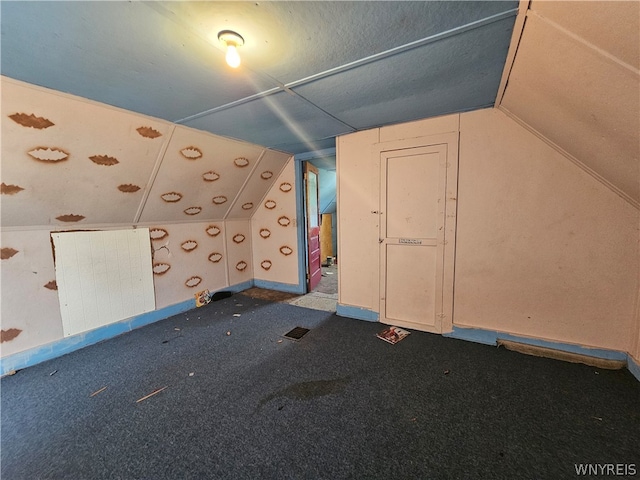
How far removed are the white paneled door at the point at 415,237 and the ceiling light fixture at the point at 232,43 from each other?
1.76 metres

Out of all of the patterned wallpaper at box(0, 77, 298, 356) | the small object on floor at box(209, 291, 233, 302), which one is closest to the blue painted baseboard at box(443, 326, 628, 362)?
the small object on floor at box(209, 291, 233, 302)

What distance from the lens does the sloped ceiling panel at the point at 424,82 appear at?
130 cm

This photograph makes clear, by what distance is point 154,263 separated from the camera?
2.96m

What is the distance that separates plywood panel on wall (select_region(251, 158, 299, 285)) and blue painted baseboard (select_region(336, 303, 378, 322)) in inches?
43.7

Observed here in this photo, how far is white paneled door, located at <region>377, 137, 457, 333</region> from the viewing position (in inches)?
94.8

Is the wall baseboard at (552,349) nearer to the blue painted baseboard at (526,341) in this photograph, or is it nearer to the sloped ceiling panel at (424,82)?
the blue painted baseboard at (526,341)

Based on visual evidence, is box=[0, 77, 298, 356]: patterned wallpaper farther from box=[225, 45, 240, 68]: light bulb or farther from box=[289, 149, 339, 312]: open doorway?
box=[225, 45, 240, 68]: light bulb

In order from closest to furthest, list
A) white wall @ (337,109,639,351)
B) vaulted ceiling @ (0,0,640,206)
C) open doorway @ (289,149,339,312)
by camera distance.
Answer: vaulted ceiling @ (0,0,640,206) → white wall @ (337,109,639,351) → open doorway @ (289,149,339,312)

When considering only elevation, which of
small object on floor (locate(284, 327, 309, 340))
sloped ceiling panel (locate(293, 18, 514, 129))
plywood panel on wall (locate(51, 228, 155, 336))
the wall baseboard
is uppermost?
sloped ceiling panel (locate(293, 18, 514, 129))

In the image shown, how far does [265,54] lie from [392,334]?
250 cm

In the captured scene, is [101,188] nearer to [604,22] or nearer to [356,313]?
[356,313]

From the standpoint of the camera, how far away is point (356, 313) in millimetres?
2938

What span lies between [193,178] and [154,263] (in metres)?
1.12

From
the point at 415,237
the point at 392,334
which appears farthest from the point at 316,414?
the point at 415,237
